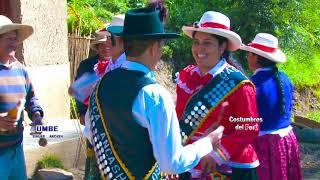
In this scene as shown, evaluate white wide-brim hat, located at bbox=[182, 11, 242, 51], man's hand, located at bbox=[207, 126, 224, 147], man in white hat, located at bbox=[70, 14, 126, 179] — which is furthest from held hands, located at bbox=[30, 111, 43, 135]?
man's hand, located at bbox=[207, 126, 224, 147]

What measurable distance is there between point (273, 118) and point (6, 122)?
7.27 ft

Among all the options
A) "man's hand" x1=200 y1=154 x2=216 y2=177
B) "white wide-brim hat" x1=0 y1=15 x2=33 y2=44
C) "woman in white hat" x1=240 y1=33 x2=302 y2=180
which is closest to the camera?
"man's hand" x1=200 y1=154 x2=216 y2=177

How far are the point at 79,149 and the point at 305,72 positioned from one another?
336 inches

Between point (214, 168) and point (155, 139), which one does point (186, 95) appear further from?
point (155, 139)

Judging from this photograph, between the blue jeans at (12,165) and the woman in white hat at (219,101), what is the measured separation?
1.40m

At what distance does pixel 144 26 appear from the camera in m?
3.38

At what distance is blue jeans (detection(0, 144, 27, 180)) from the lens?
506 centimetres

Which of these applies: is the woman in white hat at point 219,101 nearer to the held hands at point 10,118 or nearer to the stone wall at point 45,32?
the held hands at point 10,118

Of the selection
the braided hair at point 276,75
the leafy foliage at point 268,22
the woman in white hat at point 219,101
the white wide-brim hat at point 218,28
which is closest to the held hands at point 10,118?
the woman in white hat at point 219,101

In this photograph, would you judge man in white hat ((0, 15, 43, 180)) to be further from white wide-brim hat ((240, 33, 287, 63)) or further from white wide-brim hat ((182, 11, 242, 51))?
white wide-brim hat ((240, 33, 287, 63))

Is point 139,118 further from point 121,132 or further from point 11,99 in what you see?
point 11,99

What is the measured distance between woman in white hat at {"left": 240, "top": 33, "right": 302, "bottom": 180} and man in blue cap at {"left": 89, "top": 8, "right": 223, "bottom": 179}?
82.6 inches

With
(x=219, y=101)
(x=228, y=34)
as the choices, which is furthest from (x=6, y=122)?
(x=228, y=34)

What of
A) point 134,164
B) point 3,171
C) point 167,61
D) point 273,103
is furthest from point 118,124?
point 167,61
